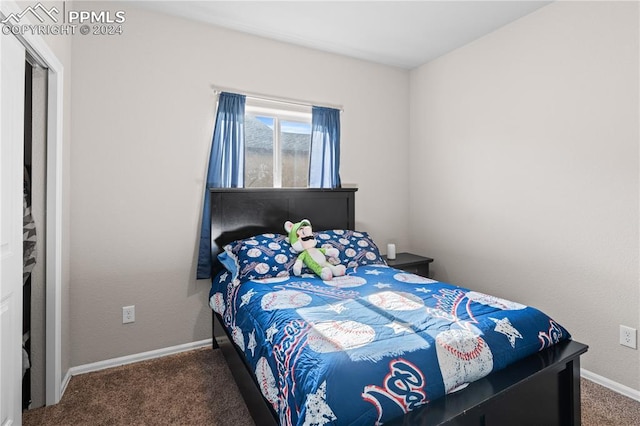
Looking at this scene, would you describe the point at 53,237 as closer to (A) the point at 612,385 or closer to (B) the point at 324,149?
(B) the point at 324,149

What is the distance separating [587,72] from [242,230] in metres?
2.74

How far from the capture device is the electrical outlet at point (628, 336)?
206 cm

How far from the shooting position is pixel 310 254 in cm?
247

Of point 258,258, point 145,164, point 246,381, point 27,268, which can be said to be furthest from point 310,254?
point 27,268

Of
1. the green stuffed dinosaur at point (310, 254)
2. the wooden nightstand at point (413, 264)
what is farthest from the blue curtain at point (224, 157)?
the wooden nightstand at point (413, 264)

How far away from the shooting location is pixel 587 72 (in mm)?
2240

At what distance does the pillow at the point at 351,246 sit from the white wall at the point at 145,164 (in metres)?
1.07

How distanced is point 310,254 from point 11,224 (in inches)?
65.5

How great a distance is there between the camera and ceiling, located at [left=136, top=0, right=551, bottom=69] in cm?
Result: 246

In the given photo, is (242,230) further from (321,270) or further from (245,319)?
(245,319)

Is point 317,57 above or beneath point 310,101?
above

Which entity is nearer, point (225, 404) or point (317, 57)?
point (225, 404)

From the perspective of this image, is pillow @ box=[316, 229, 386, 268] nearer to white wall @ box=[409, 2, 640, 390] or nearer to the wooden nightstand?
the wooden nightstand

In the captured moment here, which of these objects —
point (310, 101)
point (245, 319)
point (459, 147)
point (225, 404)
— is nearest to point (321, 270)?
point (245, 319)
